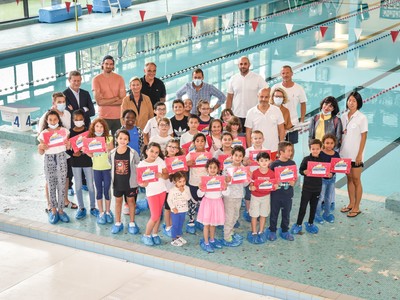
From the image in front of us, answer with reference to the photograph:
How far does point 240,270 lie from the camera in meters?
6.16

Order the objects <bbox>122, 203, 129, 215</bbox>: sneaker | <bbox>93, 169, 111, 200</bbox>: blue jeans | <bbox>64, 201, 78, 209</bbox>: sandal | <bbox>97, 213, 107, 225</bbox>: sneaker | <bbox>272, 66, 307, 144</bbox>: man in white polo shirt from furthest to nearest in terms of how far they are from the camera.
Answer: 1. <bbox>272, 66, 307, 144</bbox>: man in white polo shirt
2. <bbox>64, 201, 78, 209</bbox>: sandal
3. <bbox>122, 203, 129, 215</bbox>: sneaker
4. <bbox>97, 213, 107, 225</bbox>: sneaker
5. <bbox>93, 169, 111, 200</bbox>: blue jeans

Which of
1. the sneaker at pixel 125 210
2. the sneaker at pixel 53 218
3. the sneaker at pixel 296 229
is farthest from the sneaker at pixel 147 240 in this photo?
the sneaker at pixel 296 229

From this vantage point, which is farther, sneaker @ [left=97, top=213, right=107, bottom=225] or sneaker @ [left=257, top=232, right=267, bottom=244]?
sneaker @ [left=97, top=213, right=107, bottom=225]

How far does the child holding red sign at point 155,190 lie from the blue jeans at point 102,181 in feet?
1.86

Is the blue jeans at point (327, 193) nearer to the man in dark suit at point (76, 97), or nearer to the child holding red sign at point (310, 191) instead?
the child holding red sign at point (310, 191)

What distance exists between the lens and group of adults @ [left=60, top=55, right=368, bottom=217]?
7.07 metres

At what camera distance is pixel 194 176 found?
6.91 metres

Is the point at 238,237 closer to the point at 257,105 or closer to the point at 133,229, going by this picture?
the point at 133,229

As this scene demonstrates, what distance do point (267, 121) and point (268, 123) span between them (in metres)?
0.02

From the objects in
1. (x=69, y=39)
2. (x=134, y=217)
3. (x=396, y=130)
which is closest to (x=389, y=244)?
(x=134, y=217)

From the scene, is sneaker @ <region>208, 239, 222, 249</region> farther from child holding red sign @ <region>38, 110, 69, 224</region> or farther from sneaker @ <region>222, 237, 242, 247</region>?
child holding red sign @ <region>38, 110, 69, 224</region>

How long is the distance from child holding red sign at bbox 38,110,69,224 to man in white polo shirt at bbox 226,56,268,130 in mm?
2031

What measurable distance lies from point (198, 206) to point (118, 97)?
1719 millimetres

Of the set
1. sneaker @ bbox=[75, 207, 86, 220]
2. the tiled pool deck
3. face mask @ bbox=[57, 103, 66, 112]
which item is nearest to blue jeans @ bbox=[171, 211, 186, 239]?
the tiled pool deck
